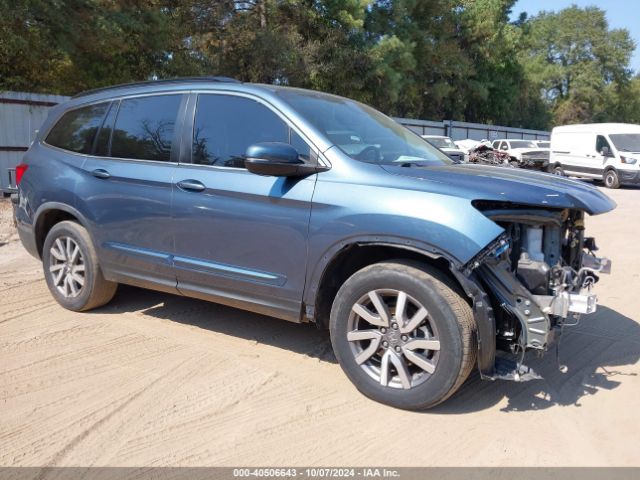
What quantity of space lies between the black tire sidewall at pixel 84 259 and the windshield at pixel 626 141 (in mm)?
19784

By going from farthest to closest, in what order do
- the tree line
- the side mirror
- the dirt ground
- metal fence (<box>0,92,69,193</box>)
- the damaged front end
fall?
the tree line → metal fence (<box>0,92,69,193</box>) → the side mirror → the damaged front end → the dirt ground

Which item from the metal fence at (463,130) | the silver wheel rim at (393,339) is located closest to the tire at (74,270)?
the silver wheel rim at (393,339)

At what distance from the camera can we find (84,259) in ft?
16.5

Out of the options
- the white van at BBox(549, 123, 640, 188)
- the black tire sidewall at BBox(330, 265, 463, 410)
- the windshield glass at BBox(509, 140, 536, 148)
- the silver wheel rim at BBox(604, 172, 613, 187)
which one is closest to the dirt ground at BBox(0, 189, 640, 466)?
the black tire sidewall at BBox(330, 265, 463, 410)

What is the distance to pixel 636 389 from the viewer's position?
381 cm

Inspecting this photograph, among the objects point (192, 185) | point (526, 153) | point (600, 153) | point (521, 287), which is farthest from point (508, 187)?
point (526, 153)

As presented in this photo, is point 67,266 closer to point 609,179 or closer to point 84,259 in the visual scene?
point 84,259

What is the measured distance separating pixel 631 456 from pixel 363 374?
4.83 feet

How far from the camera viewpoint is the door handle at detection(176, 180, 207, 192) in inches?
165

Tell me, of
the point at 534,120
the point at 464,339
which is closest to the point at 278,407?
the point at 464,339

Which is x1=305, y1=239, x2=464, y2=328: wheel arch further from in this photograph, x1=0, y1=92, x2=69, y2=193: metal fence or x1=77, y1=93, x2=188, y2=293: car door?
x1=0, y1=92, x2=69, y2=193: metal fence

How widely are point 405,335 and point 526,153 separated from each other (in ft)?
73.3

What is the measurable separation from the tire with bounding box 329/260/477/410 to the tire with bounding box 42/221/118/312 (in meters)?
2.37

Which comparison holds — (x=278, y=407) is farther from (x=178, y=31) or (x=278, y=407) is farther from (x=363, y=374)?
(x=178, y=31)
